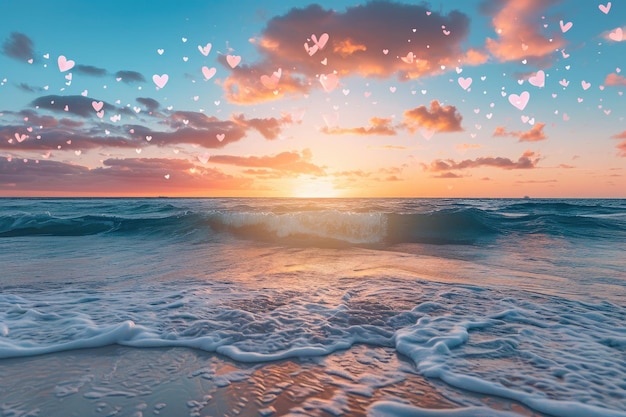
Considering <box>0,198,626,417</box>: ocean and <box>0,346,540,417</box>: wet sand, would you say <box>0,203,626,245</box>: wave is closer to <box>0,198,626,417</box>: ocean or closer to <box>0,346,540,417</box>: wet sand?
<box>0,198,626,417</box>: ocean

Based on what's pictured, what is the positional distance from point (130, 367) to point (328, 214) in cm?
1165

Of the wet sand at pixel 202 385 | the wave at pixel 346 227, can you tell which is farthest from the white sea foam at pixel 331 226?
the wet sand at pixel 202 385

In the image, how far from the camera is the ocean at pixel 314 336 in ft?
8.05

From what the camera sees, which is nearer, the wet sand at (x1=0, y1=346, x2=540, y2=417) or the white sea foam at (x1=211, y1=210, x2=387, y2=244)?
the wet sand at (x1=0, y1=346, x2=540, y2=417)

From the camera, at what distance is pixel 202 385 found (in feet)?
8.64

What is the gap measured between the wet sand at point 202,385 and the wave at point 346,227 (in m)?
9.12

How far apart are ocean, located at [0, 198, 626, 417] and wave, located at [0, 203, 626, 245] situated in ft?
15.5

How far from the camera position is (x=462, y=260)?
→ 329 inches

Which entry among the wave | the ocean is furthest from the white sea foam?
the ocean

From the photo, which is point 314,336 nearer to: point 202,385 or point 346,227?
point 202,385

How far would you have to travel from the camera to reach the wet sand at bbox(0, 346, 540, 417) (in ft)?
7.66

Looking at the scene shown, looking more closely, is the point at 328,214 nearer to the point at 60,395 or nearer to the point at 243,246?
the point at 243,246

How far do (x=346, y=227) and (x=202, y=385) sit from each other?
1134cm

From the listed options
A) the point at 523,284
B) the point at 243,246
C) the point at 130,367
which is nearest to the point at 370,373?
the point at 130,367
